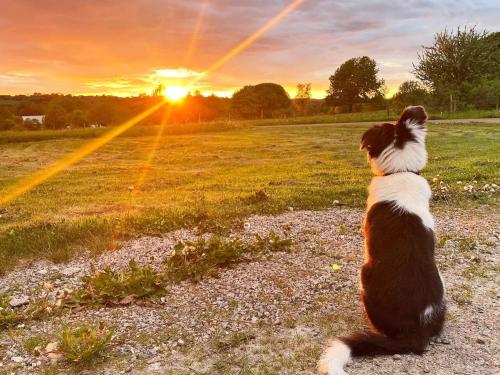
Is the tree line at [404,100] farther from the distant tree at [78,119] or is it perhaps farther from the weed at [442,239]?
the weed at [442,239]

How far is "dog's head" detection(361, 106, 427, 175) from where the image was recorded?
171 inches

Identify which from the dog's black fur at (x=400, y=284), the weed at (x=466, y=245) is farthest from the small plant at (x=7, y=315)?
the weed at (x=466, y=245)

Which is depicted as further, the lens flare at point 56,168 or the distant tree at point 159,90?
the distant tree at point 159,90

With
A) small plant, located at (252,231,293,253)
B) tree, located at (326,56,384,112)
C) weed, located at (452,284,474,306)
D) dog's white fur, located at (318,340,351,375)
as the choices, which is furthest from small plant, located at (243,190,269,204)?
tree, located at (326,56,384,112)

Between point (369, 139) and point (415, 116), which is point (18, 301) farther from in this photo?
point (415, 116)

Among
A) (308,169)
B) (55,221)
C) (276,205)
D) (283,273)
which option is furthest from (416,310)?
(308,169)

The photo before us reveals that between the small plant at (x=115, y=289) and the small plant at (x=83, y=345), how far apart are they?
919 millimetres

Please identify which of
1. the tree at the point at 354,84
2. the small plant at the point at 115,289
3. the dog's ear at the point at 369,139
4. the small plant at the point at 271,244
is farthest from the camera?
the tree at the point at 354,84

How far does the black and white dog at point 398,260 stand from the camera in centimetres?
402

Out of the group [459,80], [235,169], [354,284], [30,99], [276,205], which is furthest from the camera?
[30,99]

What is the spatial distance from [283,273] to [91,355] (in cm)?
286

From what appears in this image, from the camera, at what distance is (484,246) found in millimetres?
7117

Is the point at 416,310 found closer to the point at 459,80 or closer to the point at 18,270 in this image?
the point at 18,270

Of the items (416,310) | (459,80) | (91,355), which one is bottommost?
(91,355)
